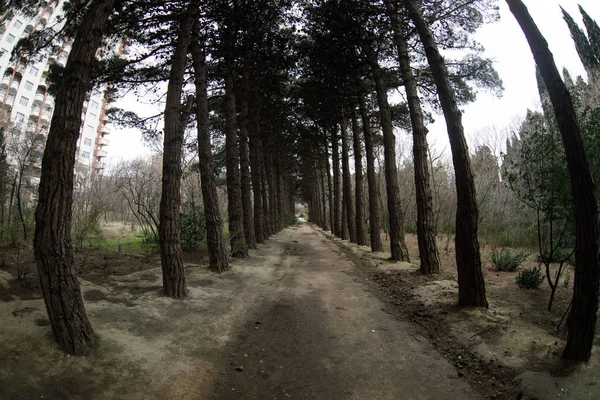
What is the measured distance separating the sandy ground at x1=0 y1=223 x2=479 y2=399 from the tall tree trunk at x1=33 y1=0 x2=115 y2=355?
231 millimetres

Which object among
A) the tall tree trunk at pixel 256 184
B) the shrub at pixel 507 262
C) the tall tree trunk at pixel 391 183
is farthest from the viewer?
the tall tree trunk at pixel 256 184

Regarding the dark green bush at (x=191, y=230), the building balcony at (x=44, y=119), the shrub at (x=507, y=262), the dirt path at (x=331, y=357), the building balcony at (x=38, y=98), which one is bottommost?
the dirt path at (x=331, y=357)

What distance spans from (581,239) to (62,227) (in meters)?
5.60

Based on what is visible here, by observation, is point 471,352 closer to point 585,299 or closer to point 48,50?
point 585,299

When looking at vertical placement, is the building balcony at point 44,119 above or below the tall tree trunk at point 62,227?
above

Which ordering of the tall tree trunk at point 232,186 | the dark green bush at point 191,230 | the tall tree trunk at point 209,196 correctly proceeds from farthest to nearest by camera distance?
the dark green bush at point 191,230 → the tall tree trunk at point 232,186 → the tall tree trunk at point 209,196

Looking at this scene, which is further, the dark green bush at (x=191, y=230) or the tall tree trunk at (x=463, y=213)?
the dark green bush at (x=191, y=230)

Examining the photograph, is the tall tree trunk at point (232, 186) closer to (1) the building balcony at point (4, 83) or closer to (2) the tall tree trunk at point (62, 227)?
(2) the tall tree trunk at point (62, 227)

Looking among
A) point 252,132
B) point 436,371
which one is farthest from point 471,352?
point 252,132

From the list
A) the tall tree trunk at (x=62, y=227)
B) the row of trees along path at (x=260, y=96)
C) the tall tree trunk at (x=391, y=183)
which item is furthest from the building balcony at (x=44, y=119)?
the tall tree trunk at (x=62, y=227)

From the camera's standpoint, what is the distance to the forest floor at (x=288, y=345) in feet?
10.6

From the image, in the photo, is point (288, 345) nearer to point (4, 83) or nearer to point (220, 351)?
point (220, 351)

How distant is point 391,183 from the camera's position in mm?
10742

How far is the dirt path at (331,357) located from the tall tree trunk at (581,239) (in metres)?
1.27
